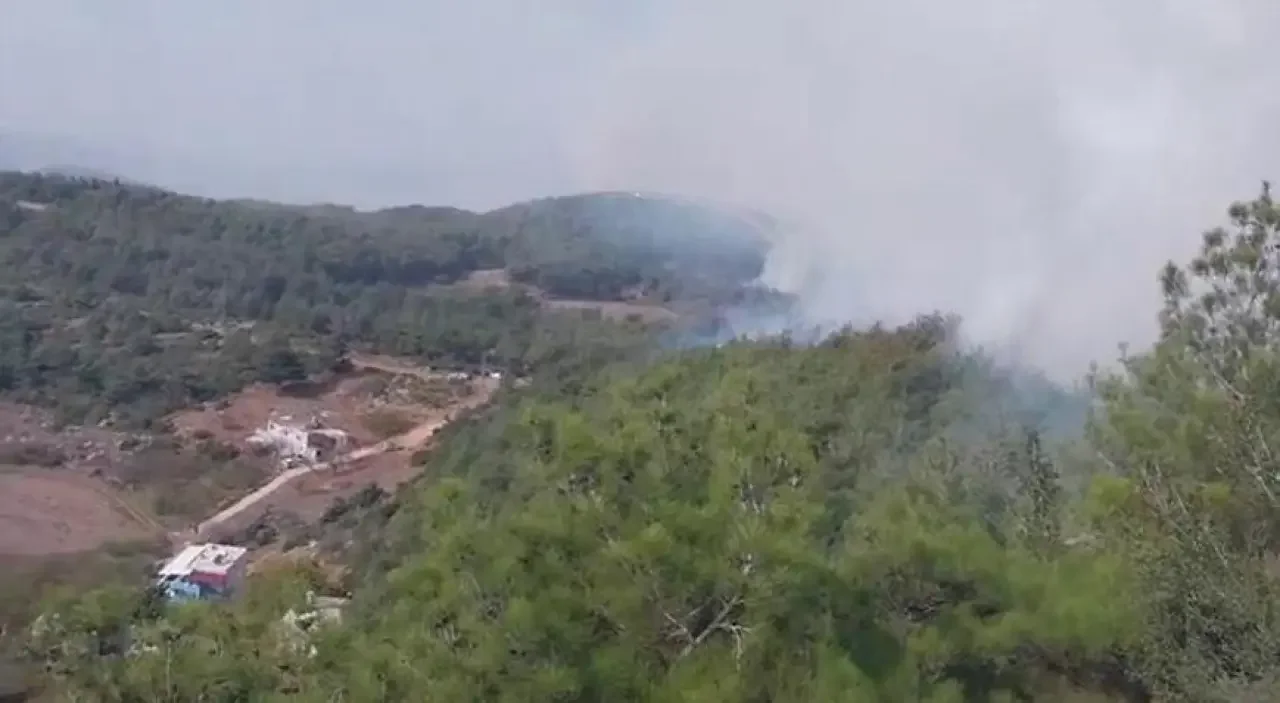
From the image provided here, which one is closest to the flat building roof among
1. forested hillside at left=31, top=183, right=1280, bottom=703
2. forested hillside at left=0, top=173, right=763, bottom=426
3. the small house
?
the small house

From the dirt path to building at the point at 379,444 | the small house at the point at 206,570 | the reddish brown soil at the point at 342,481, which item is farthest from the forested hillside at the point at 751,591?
the dirt path to building at the point at 379,444

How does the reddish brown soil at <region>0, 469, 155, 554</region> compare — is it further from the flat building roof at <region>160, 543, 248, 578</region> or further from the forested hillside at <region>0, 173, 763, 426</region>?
the forested hillside at <region>0, 173, 763, 426</region>

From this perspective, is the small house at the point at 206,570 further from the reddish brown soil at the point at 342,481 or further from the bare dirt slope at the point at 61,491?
the reddish brown soil at the point at 342,481

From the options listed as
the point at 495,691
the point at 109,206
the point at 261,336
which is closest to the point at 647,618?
the point at 495,691

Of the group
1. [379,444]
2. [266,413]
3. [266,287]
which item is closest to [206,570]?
[379,444]

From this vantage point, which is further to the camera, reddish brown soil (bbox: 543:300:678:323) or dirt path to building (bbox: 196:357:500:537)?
reddish brown soil (bbox: 543:300:678:323)

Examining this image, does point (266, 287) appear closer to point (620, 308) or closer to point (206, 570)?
point (620, 308)

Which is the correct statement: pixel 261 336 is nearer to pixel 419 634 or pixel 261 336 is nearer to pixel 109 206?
pixel 109 206
